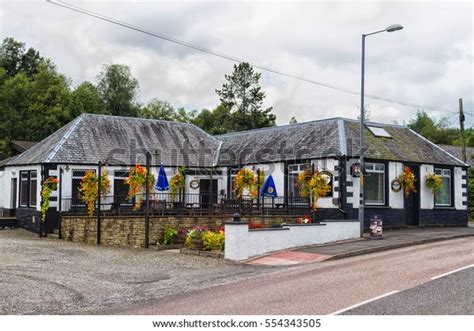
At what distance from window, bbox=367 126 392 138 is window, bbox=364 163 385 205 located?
2.51 meters

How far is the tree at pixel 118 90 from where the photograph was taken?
63.9 metres

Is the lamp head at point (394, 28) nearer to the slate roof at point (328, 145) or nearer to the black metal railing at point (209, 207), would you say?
the slate roof at point (328, 145)

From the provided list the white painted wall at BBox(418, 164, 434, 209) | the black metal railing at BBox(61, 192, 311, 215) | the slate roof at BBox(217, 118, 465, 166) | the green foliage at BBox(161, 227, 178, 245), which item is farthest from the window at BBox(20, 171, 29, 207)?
the white painted wall at BBox(418, 164, 434, 209)

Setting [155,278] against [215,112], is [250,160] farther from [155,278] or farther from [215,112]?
[215,112]

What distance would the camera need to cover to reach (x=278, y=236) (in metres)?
18.4

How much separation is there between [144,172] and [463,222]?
56.9ft

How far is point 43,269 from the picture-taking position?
15109 millimetres

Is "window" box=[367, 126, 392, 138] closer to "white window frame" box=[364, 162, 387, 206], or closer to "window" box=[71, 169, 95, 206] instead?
"white window frame" box=[364, 162, 387, 206]

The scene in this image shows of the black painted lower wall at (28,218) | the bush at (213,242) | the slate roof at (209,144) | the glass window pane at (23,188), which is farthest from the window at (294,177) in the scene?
the glass window pane at (23,188)

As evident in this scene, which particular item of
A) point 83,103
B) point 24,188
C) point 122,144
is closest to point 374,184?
point 122,144

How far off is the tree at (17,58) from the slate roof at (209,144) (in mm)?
32559

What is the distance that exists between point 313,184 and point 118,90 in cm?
4726

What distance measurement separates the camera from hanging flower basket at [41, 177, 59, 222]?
25547mm

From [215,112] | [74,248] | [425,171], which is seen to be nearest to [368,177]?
[425,171]
